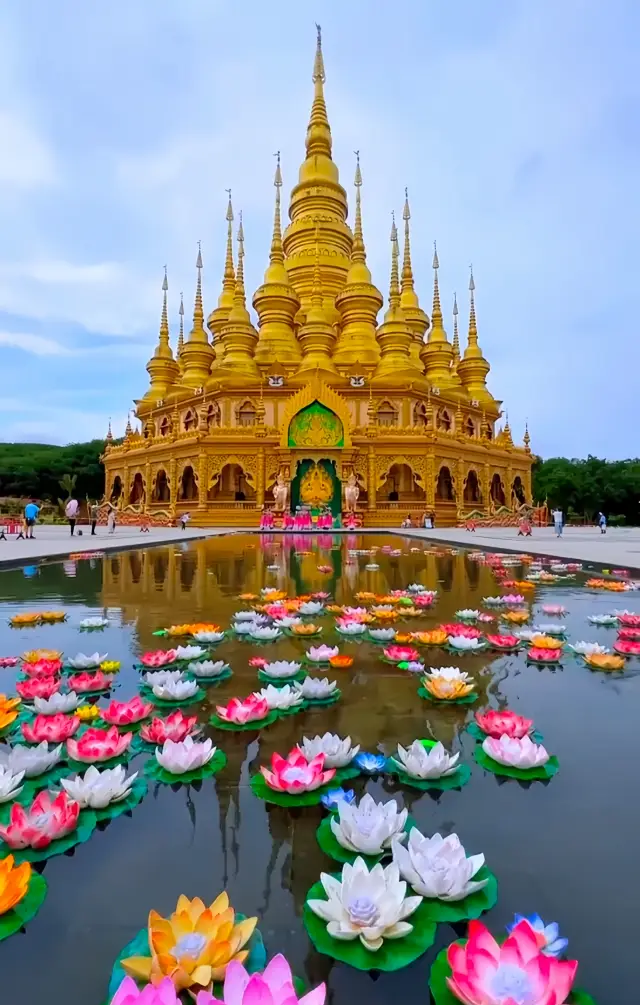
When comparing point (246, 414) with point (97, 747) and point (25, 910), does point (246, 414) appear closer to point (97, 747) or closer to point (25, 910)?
point (97, 747)

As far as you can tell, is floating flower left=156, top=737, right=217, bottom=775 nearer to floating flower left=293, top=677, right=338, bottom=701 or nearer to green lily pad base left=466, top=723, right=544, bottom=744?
floating flower left=293, top=677, right=338, bottom=701

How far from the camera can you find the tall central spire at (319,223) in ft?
108

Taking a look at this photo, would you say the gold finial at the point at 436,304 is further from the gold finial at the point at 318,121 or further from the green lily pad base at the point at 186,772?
the green lily pad base at the point at 186,772

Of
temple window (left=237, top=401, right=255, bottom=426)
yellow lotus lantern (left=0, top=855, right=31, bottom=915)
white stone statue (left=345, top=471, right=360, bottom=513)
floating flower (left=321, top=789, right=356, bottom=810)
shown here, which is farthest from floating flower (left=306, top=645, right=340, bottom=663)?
temple window (left=237, top=401, right=255, bottom=426)

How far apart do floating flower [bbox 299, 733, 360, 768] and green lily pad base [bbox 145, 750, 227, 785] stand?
11.4 inches

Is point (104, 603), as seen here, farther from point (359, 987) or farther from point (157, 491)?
point (157, 491)

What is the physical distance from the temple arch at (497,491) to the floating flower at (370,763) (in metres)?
31.4

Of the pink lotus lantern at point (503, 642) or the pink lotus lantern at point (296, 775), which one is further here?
the pink lotus lantern at point (503, 642)

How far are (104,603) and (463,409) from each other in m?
28.7

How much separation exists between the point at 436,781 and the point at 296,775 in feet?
1.45

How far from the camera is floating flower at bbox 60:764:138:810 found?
1.63 m

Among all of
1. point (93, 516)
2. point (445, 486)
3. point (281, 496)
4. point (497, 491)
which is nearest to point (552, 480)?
point (497, 491)

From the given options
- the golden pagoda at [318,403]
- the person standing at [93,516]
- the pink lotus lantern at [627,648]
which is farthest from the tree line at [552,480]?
the pink lotus lantern at [627,648]

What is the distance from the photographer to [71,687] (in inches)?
107
